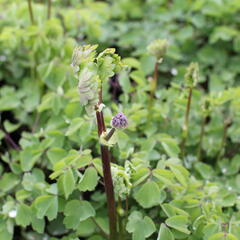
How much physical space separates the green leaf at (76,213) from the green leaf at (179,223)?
26cm

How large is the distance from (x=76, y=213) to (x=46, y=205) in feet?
0.37

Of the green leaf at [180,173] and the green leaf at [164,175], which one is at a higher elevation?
the green leaf at [164,175]

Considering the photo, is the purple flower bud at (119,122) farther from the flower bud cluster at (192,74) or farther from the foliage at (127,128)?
→ the flower bud cluster at (192,74)

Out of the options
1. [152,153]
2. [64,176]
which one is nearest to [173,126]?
[152,153]

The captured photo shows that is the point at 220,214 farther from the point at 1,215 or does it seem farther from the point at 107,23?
the point at 107,23

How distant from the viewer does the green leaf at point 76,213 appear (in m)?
1.46

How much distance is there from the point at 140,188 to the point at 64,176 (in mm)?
269

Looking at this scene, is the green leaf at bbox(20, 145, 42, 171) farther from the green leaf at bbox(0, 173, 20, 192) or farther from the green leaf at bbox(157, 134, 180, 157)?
the green leaf at bbox(157, 134, 180, 157)

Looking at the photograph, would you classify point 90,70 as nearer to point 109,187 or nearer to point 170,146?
point 109,187

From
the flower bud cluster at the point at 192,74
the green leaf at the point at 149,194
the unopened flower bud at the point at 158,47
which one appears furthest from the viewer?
the unopened flower bud at the point at 158,47

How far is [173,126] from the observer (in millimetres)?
1916

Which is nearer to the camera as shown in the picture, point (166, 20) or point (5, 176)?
point (5, 176)

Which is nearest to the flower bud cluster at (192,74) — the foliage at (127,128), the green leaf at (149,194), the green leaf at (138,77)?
the foliage at (127,128)

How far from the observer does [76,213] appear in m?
1.47
